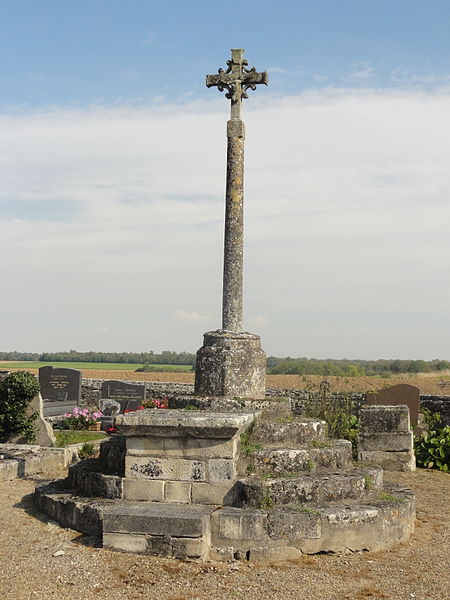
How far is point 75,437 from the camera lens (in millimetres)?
13469

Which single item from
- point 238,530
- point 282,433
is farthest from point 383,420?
point 238,530

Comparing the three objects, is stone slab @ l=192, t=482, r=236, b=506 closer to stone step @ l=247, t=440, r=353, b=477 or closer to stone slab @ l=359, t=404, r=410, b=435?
stone step @ l=247, t=440, r=353, b=477

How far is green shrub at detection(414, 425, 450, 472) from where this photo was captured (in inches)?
444

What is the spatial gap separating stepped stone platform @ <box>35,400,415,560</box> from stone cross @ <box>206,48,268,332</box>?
1801 millimetres

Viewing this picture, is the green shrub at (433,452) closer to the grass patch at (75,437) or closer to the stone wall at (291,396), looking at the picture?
the stone wall at (291,396)

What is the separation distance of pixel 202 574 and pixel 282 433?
2.15 m

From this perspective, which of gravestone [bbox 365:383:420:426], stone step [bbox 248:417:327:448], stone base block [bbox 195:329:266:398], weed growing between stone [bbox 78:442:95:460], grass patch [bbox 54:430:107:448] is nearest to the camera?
stone step [bbox 248:417:327:448]

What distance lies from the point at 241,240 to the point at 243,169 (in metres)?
0.98

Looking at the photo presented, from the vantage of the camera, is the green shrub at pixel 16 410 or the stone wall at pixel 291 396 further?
the stone wall at pixel 291 396

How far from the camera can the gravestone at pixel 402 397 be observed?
13945mm

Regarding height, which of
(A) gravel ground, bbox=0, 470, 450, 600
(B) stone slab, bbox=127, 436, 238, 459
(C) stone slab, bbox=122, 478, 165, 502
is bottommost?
(A) gravel ground, bbox=0, 470, 450, 600

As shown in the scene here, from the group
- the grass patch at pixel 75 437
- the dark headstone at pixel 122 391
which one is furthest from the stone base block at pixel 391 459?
the dark headstone at pixel 122 391

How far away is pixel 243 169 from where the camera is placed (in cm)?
869

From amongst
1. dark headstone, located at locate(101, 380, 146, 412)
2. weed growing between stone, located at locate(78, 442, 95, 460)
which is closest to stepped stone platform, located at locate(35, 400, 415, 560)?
weed growing between stone, located at locate(78, 442, 95, 460)
